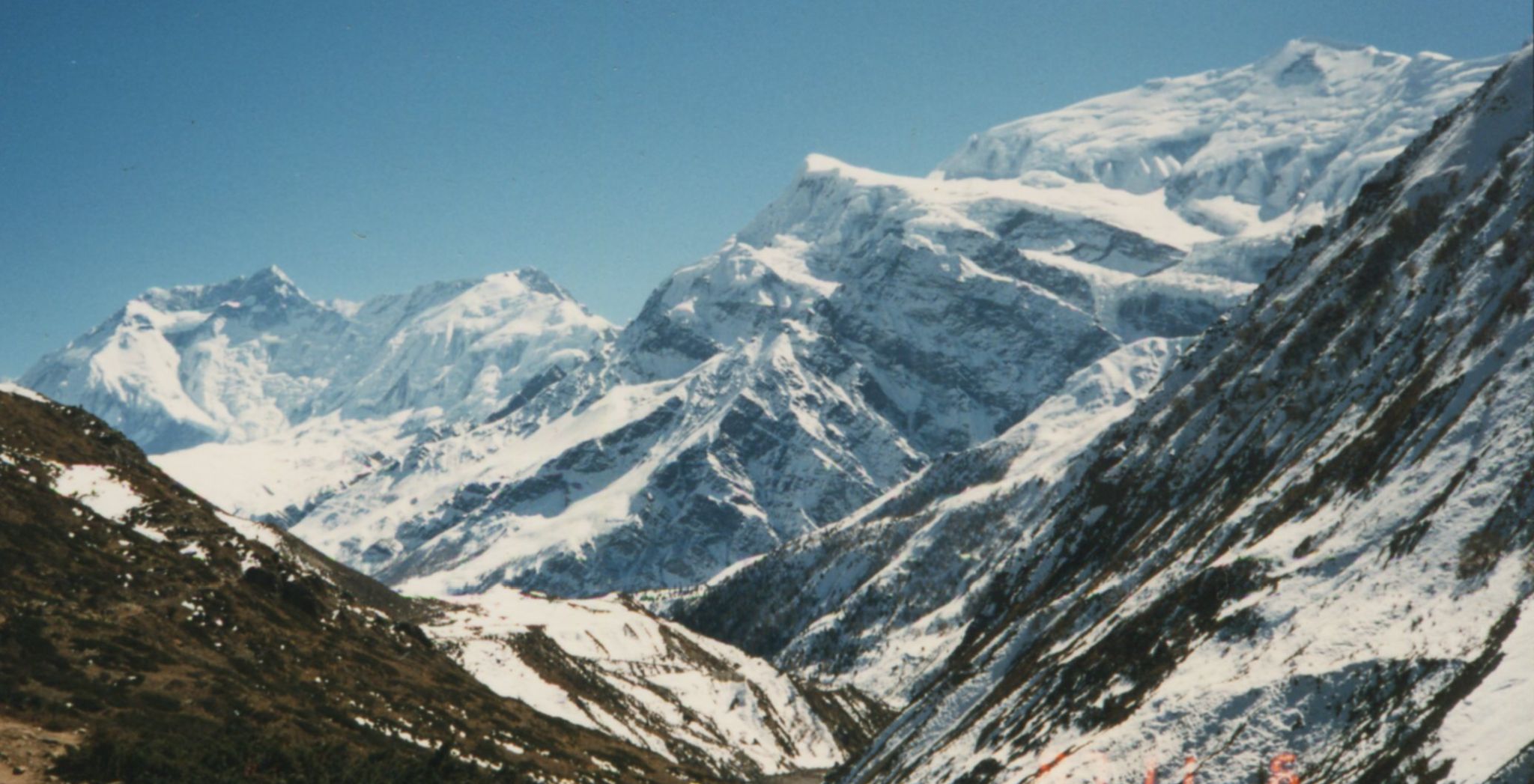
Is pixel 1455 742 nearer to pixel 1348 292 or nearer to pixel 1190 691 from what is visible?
pixel 1190 691

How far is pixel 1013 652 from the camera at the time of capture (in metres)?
104

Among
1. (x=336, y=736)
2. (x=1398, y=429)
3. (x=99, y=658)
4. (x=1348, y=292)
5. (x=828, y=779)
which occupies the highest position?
(x=99, y=658)

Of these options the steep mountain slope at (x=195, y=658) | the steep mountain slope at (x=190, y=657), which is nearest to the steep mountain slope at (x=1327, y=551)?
the steep mountain slope at (x=195, y=658)

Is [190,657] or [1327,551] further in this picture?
[190,657]

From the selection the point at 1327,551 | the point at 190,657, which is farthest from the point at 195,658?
the point at 1327,551

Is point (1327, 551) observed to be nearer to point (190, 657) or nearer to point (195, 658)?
point (195, 658)

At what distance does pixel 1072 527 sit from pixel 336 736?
105m

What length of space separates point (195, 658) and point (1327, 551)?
63.6 meters

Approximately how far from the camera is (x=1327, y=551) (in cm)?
6200

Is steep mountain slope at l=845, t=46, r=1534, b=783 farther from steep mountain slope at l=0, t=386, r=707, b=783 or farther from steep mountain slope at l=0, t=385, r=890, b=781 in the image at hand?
steep mountain slope at l=0, t=385, r=890, b=781

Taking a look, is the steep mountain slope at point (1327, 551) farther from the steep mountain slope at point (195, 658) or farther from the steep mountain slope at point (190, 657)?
the steep mountain slope at point (190, 657)

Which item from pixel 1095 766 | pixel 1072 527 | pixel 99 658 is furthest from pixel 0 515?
pixel 1072 527

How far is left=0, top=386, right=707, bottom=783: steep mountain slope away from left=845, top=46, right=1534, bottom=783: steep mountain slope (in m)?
33.7

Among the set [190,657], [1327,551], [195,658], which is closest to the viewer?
[1327,551]
